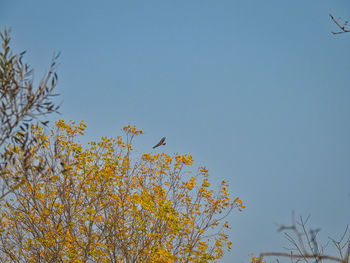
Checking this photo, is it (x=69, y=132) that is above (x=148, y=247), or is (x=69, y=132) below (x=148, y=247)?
above

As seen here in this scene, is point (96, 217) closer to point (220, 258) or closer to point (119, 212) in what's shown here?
point (119, 212)

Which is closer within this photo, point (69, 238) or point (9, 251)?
point (69, 238)

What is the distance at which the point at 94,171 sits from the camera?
10.5 metres

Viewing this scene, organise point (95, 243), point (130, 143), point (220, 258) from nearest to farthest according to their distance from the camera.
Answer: point (95, 243), point (220, 258), point (130, 143)

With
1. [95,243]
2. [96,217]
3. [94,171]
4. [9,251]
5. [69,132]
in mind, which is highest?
[69,132]

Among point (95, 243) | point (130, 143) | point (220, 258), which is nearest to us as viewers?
point (95, 243)

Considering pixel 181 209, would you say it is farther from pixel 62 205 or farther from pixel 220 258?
pixel 62 205

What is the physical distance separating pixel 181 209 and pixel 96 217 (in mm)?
2491

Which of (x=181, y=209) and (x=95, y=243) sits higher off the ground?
(x=181, y=209)

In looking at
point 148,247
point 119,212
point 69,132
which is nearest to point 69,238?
point 119,212

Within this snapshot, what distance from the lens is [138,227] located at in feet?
33.4

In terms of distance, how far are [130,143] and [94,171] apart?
1.42m

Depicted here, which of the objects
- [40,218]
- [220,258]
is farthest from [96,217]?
[220,258]

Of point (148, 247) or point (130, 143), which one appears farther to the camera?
point (130, 143)
